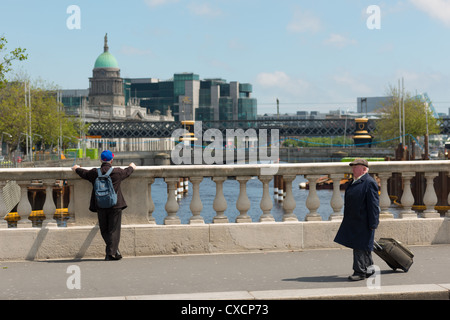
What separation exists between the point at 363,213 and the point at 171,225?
3131 mm

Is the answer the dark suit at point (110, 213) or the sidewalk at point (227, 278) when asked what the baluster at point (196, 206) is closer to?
the sidewalk at point (227, 278)

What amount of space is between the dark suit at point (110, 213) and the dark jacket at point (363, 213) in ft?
10.9

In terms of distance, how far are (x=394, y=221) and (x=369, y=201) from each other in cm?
249

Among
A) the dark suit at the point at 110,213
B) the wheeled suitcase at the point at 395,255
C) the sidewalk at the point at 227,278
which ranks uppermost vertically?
the dark suit at the point at 110,213

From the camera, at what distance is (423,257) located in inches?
413

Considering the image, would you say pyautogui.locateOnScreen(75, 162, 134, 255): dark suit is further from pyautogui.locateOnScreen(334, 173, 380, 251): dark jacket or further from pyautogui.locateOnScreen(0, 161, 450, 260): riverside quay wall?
pyautogui.locateOnScreen(334, 173, 380, 251): dark jacket

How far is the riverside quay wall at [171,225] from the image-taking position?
423 inches

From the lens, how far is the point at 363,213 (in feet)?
29.8

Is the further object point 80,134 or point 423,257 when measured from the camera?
point 80,134

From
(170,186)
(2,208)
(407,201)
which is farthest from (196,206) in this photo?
(407,201)

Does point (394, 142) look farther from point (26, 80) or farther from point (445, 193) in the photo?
point (445, 193)

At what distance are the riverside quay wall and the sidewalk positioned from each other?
19cm

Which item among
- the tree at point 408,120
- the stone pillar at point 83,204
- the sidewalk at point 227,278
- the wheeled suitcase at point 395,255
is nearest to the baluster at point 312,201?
the sidewalk at point 227,278
